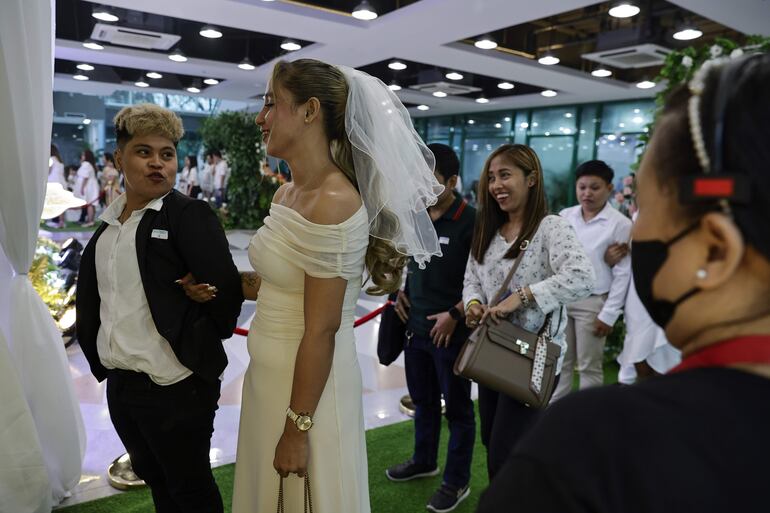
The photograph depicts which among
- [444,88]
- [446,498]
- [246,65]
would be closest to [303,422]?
[446,498]

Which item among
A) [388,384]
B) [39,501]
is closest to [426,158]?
[39,501]

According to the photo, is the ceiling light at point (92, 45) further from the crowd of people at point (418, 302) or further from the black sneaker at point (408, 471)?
the black sneaker at point (408, 471)

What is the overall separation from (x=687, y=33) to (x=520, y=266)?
575cm

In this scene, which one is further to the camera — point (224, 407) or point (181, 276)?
point (224, 407)

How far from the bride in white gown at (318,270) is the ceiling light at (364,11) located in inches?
191

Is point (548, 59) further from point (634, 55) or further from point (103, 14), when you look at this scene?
point (103, 14)

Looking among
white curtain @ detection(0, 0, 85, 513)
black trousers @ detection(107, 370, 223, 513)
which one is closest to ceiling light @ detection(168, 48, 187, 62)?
white curtain @ detection(0, 0, 85, 513)

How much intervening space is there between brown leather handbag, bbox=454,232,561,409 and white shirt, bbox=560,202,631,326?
5.07 feet

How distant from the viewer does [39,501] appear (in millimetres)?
2100

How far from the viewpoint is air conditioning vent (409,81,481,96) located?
10.7 m

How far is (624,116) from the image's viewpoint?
40.6 feet

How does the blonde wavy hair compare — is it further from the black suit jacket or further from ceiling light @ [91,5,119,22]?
ceiling light @ [91,5,119,22]

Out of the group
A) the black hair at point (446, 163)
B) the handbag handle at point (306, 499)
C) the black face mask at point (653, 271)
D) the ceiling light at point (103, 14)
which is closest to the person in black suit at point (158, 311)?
the handbag handle at point (306, 499)

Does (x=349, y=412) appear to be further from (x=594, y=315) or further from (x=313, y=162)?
(x=594, y=315)
